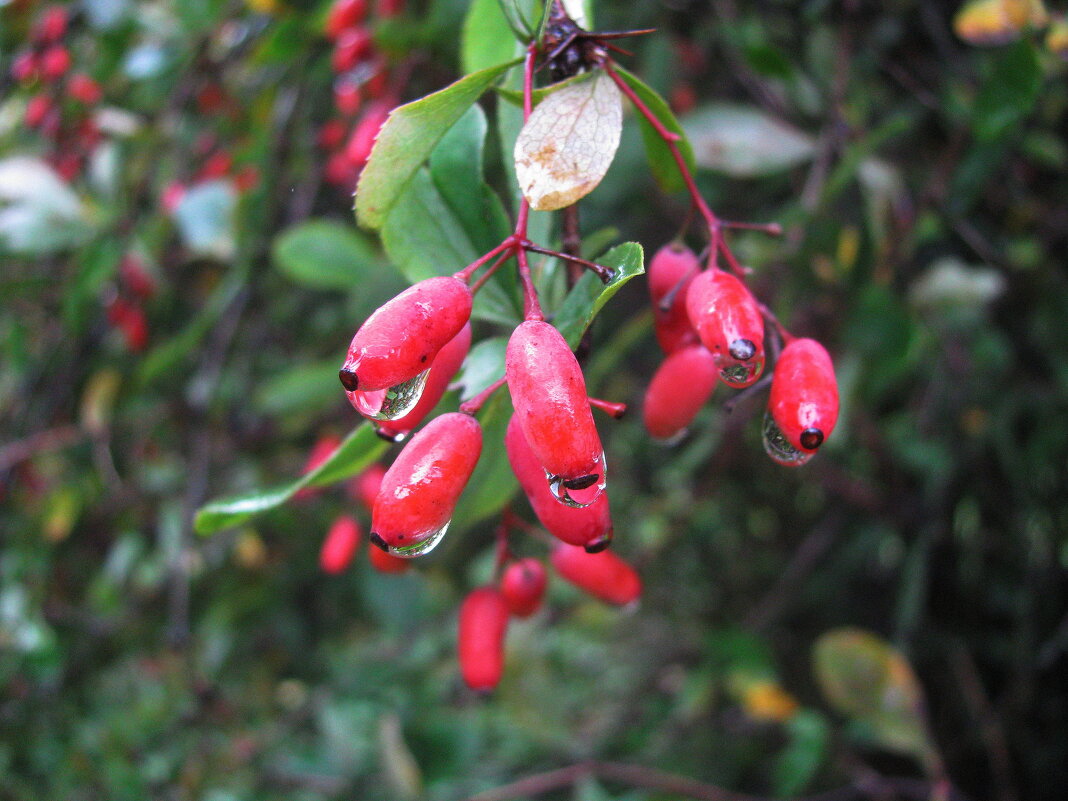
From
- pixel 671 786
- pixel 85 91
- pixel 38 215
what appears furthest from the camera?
pixel 85 91

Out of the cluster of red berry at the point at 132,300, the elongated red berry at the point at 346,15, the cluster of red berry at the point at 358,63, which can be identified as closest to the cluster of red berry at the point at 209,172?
the cluster of red berry at the point at 132,300

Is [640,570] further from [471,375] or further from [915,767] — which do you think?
[471,375]

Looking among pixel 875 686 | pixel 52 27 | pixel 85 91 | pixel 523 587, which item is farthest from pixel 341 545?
pixel 52 27

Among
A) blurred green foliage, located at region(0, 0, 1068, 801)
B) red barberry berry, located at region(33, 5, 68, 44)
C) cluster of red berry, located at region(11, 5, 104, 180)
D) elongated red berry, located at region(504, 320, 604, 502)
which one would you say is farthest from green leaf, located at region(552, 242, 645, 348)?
red barberry berry, located at region(33, 5, 68, 44)

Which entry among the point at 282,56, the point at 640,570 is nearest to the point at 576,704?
the point at 640,570

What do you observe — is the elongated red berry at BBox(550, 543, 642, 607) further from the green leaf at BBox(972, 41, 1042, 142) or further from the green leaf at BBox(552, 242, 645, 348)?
the green leaf at BBox(972, 41, 1042, 142)

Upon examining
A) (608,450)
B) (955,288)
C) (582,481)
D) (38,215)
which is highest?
(582,481)

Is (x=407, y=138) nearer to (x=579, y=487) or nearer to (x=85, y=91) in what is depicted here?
(x=579, y=487)
